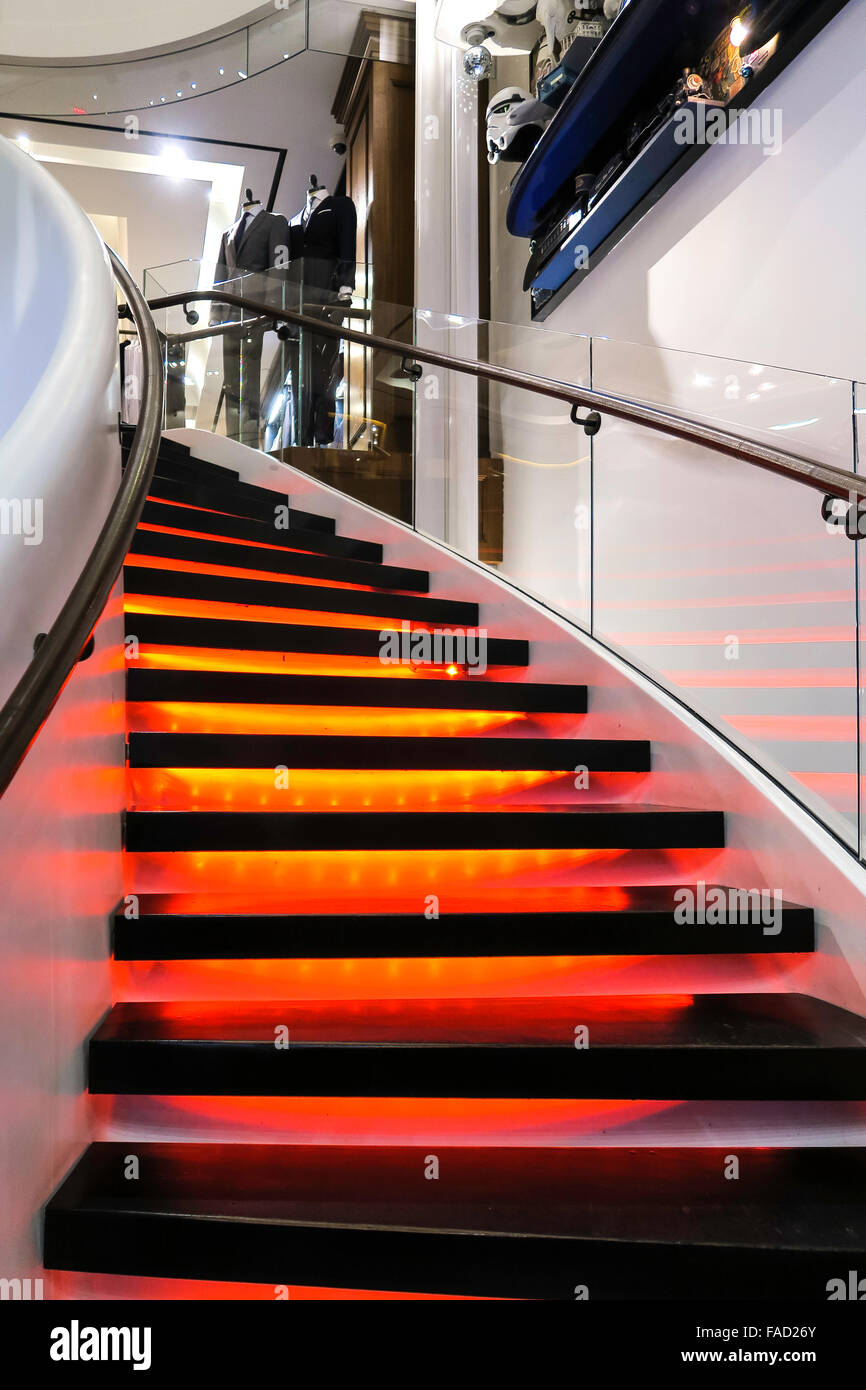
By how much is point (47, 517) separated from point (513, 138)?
4026 millimetres

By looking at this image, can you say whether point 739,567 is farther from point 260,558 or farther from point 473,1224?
point 473,1224

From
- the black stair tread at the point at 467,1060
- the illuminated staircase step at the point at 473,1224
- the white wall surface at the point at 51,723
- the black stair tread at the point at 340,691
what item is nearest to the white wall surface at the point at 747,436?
the black stair tread at the point at 340,691

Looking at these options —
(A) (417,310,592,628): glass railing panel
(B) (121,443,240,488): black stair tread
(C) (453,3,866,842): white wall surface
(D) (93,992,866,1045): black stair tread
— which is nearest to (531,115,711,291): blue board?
(C) (453,3,866,842): white wall surface

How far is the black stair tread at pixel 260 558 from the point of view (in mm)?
3082

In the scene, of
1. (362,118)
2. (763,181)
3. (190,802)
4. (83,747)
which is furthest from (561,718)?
(362,118)

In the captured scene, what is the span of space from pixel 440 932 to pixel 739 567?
1.35m

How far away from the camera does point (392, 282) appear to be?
19.4 feet

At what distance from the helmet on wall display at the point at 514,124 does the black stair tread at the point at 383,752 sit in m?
3.08

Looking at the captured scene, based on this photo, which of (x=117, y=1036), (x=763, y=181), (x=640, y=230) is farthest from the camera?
(x=640, y=230)

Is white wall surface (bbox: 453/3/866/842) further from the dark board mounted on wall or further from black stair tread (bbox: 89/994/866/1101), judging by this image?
black stair tread (bbox: 89/994/866/1101)

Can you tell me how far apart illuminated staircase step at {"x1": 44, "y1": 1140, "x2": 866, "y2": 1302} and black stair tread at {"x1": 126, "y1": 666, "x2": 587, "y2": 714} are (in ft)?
3.68

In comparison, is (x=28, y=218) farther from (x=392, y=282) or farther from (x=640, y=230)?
(x=392, y=282)

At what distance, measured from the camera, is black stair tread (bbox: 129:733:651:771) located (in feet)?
7.11

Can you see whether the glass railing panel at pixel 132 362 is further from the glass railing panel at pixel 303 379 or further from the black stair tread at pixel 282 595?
the black stair tread at pixel 282 595
